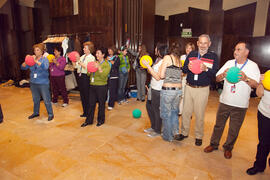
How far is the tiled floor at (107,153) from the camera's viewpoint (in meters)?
2.16

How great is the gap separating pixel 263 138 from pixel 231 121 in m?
0.43

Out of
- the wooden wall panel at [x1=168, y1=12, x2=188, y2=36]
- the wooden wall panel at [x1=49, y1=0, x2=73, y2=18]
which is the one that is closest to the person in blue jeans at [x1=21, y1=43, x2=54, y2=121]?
the wooden wall panel at [x1=49, y1=0, x2=73, y2=18]

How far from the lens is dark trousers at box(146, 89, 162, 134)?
2934mm

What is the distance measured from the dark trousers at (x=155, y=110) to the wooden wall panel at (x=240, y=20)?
4867 mm

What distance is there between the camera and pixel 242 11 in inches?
233

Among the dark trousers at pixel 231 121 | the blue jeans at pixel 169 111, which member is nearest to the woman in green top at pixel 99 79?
the blue jeans at pixel 169 111

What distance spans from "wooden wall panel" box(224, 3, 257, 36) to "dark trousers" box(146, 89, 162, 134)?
4867mm

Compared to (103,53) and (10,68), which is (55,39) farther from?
(10,68)

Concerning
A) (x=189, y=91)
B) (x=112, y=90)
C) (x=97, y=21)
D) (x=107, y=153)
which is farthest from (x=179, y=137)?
(x=97, y=21)

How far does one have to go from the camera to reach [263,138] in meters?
2.03

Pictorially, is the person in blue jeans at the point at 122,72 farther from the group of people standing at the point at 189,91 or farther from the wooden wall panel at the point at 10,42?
the wooden wall panel at the point at 10,42

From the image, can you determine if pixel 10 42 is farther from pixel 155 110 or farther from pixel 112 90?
pixel 155 110

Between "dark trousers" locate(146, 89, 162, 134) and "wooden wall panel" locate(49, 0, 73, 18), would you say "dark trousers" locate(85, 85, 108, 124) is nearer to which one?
Answer: "dark trousers" locate(146, 89, 162, 134)

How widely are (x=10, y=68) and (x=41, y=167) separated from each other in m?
8.09
